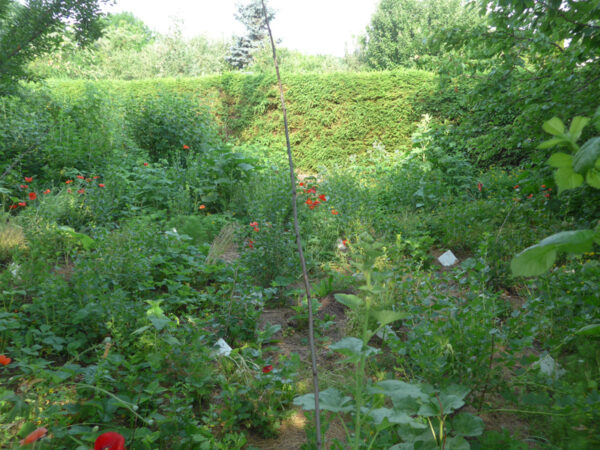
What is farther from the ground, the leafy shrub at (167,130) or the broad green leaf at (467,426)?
the leafy shrub at (167,130)

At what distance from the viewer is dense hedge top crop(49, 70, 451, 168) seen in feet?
35.5

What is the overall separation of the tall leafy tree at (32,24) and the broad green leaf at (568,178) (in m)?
1.26

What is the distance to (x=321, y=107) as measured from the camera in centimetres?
1162

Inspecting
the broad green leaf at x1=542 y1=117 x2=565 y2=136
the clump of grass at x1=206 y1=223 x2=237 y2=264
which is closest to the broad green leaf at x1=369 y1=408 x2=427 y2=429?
the broad green leaf at x1=542 y1=117 x2=565 y2=136

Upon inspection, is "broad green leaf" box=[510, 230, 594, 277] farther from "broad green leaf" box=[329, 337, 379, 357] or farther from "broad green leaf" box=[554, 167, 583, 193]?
"broad green leaf" box=[329, 337, 379, 357]

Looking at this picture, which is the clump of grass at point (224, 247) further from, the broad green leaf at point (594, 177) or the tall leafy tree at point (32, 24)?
the broad green leaf at point (594, 177)

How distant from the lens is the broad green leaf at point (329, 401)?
1.16 m

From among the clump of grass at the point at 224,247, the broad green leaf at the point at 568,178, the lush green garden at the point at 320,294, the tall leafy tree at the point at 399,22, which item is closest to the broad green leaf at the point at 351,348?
the lush green garden at the point at 320,294

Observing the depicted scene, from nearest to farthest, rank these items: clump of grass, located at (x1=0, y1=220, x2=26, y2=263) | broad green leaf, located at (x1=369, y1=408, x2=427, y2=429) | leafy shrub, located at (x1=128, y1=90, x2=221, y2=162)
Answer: broad green leaf, located at (x1=369, y1=408, x2=427, y2=429), clump of grass, located at (x1=0, y1=220, x2=26, y2=263), leafy shrub, located at (x1=128, y1=90, x2=221, y2=162)

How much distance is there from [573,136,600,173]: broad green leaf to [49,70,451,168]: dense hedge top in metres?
10.3

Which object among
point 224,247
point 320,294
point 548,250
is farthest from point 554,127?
point 224,247

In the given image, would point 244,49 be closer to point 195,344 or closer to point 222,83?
point 222,83

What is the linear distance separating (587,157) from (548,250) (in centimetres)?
18

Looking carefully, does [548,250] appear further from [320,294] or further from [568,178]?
[320,294]
